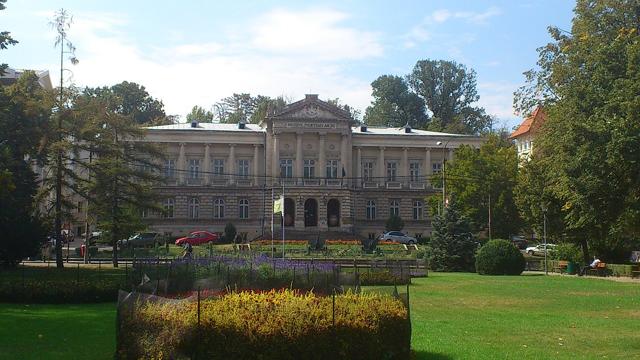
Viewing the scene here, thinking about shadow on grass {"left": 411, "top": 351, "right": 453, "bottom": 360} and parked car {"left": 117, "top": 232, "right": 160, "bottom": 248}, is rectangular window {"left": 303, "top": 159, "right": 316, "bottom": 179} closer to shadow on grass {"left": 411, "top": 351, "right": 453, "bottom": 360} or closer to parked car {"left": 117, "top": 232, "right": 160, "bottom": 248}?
parked car {"left": 117, "top": 232, "right": 160, "bottom": 248}

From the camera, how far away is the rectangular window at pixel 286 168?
83.2 meters

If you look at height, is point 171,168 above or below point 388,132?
below

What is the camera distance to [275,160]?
82250 millimetres

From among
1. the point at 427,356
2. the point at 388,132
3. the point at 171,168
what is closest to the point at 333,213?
the point at 388,132

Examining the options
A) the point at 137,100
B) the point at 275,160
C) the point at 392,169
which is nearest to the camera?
the point at 275,160

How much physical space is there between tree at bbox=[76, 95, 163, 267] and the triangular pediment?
115 ft

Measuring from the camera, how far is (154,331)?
1130cm

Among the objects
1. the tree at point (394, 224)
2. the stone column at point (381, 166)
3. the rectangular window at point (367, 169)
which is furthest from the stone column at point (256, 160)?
the tree at point (394, 224)

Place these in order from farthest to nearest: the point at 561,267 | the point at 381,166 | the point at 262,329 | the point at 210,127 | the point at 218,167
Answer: the point at 210,127, the point at 381,166, the point at 218,167, the point at 561,267, the point at 262,329

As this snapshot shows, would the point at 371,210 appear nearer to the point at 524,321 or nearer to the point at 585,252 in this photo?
the point at 585,252

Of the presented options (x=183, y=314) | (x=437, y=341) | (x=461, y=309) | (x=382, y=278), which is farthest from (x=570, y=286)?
(x=183, y=314)

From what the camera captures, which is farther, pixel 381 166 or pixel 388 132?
pixel 388 132

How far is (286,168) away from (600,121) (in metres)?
54.2

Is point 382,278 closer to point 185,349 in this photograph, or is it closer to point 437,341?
point 437,341
